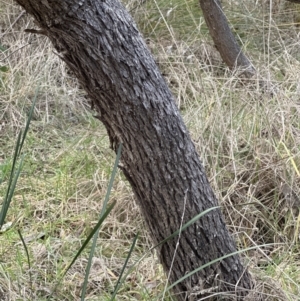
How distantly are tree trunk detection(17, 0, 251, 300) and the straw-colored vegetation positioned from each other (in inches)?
8.6

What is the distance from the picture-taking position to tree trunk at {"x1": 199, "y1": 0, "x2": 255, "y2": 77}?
2948mm

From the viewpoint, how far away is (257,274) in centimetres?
176

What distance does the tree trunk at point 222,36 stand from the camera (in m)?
2.95

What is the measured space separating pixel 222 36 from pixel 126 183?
44.7 inches

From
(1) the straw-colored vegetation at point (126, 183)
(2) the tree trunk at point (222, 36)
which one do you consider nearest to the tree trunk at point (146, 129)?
(1) the straw-colored vegetation at point (126, 183)

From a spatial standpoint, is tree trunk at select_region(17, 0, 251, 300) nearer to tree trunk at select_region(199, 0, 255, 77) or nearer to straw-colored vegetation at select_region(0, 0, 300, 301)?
Result: straw-colored vegetation at select_region(0, 0, 300, 301)

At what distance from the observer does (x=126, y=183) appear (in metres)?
2.30

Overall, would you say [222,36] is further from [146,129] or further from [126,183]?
[146,129]

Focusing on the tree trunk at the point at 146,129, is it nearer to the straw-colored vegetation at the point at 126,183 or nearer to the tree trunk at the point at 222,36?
the straw-colored vegetation at the point at 126,183

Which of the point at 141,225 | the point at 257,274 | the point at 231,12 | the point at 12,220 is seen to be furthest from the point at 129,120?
the point at 231,12

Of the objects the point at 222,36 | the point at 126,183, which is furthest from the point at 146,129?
the point at 222,36

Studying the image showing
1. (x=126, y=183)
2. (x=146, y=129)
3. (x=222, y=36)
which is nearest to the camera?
(x=146, y=129)

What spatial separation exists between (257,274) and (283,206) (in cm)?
46

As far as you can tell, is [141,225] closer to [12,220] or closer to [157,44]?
[12,220]
